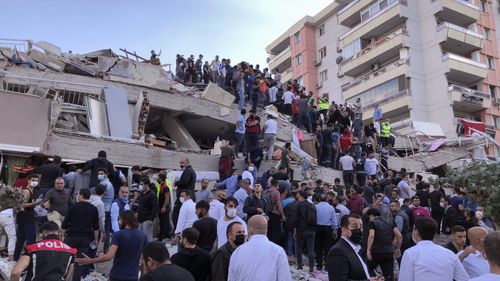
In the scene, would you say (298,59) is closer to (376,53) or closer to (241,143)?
(376,53)

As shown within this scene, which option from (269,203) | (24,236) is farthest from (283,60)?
(24,236)

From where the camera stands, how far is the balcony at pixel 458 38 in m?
36.0

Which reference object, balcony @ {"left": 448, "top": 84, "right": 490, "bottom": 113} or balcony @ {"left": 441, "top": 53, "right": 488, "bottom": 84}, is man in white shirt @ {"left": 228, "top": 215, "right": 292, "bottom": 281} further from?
balcony @ {"left": 441, "top": 53, "right": 488, "bottom": 84}

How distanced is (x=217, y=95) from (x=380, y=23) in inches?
919

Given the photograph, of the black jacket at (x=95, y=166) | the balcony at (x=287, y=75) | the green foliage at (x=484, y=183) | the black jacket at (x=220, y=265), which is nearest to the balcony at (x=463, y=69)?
the balcony at (x=287, y=75)

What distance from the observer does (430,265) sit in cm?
458

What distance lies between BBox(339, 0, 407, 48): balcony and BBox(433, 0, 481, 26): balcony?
2.93m

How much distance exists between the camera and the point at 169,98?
18328 mm

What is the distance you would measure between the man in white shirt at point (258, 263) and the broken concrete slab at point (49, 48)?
53.7 feet

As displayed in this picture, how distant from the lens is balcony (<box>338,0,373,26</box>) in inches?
1611

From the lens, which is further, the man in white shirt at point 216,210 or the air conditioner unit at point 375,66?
the air conditioner unit at point 375,66

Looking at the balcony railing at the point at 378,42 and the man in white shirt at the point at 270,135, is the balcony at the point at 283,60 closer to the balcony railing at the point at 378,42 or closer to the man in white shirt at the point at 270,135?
the balcony railing at the point at 378,42

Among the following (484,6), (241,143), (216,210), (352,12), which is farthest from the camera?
(352,12)

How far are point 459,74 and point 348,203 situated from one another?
96.6 feet
